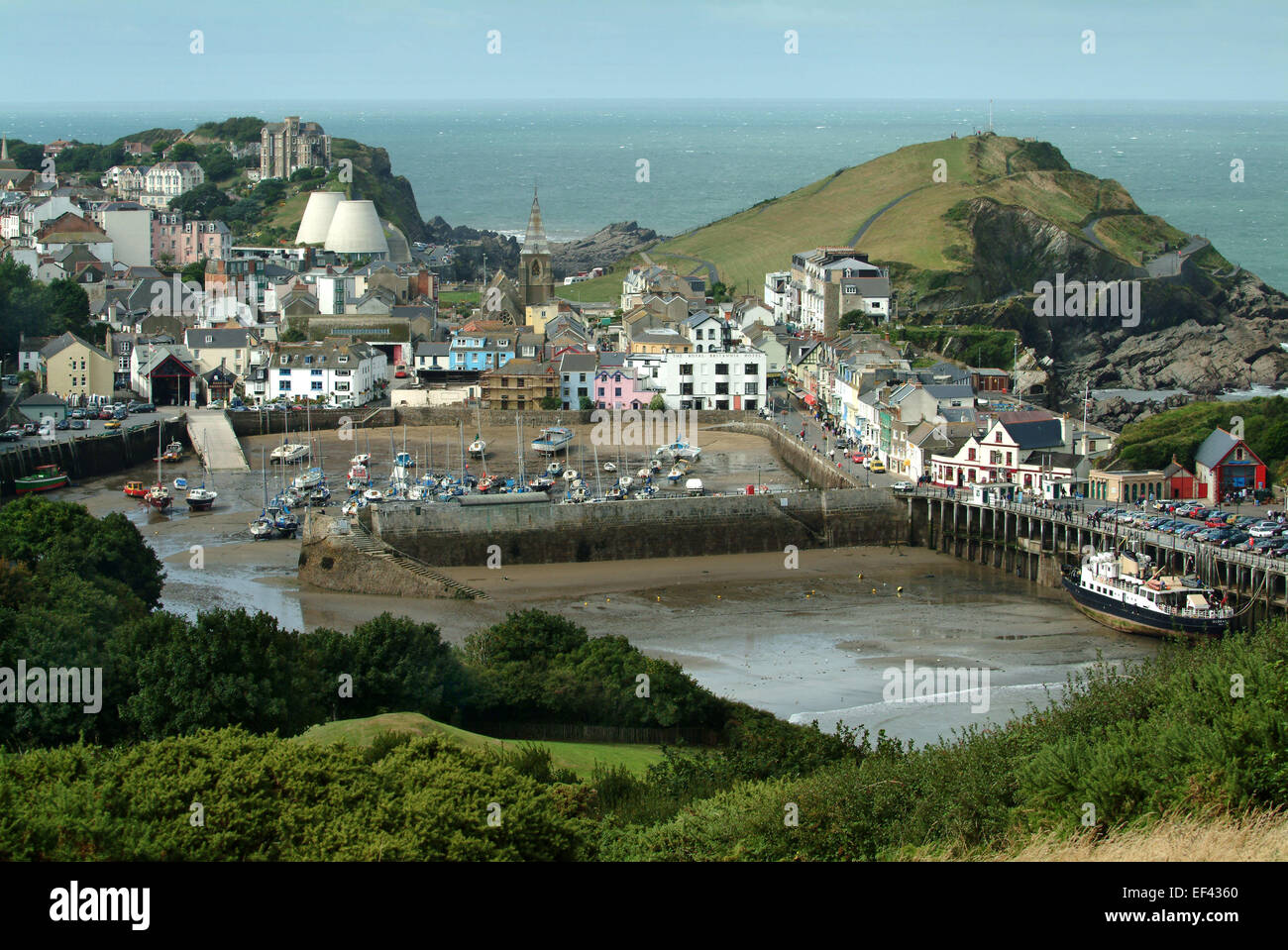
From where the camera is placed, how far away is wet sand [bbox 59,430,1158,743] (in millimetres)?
23719

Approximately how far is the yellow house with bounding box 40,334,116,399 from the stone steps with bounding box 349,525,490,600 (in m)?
19.4

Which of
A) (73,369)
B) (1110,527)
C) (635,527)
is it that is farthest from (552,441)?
(1110,527)

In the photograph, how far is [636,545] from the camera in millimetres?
33625

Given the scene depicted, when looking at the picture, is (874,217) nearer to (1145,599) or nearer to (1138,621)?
(1145,599)

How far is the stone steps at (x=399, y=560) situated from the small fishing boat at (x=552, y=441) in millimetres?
10151

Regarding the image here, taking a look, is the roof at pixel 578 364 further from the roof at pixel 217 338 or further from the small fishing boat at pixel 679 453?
the roof at pixel 217 338

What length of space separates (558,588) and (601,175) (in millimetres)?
133487

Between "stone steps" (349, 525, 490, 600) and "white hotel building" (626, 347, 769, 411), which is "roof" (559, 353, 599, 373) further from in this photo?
"stone steps" (349, 525, 490, 600)

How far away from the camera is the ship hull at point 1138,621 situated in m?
26.6

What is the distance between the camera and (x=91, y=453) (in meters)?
40.4

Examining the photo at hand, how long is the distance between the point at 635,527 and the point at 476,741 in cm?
1568

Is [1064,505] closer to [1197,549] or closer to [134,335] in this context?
[1197,549]

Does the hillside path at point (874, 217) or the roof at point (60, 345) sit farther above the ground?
the hillside path at point (874, 217)

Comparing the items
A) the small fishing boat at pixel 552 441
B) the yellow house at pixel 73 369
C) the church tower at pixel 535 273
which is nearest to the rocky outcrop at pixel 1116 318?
the church tower at pixel 535 273
